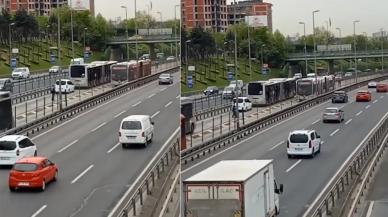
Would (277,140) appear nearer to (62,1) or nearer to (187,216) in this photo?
(187,216)

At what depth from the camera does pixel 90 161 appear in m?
7.12

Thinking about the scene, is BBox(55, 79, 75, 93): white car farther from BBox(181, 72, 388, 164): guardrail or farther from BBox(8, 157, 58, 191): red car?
BBox(181, 72, 388, 164): guardrail

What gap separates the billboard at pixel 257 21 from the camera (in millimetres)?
7260

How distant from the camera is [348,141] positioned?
9203mm

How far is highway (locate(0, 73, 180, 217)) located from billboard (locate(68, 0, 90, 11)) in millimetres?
1042

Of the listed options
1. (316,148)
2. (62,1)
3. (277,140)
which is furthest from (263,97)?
(62,1)

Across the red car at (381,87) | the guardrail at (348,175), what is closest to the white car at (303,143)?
the guardrail at (348,175)

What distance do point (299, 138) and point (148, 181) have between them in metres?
2.88

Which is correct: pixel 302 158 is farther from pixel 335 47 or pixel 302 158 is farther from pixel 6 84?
pixel 6 84

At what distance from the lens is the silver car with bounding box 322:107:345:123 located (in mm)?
9312

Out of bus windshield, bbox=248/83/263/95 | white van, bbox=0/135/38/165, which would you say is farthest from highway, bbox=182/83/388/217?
white van, bbox=0/135/38/165

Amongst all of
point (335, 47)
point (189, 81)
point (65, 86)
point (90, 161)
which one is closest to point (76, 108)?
point (65, 86)

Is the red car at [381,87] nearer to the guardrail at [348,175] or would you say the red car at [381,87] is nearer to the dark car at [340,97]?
the guardrail at [348,175]

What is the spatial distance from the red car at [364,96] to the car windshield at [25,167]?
18.4ft
